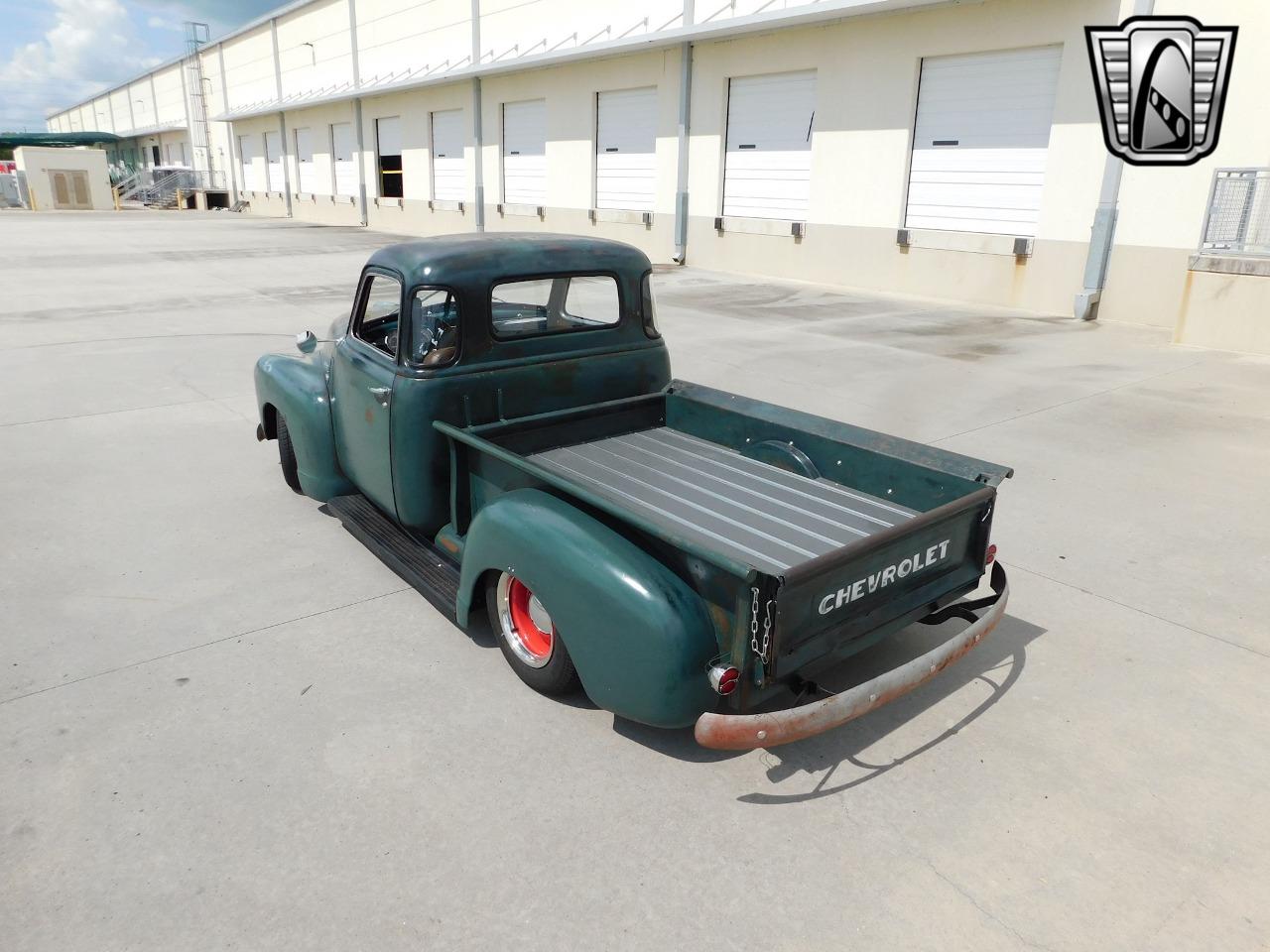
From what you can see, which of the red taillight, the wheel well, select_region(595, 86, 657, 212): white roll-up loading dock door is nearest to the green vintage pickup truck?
the red taillight

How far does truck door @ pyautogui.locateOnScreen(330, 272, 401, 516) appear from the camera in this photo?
160 inches

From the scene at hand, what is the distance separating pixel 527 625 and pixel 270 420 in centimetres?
303

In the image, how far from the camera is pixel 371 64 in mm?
30000

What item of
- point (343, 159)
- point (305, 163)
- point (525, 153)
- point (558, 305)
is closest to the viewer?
point (558, 305)

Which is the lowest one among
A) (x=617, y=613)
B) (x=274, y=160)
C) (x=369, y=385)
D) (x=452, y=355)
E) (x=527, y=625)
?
(x=527, y=625)

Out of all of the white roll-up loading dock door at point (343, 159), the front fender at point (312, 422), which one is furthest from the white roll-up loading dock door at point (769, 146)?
the white roll-up loading dock door at point (343, 159)

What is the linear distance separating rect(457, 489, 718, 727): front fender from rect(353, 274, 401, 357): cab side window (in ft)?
4.98

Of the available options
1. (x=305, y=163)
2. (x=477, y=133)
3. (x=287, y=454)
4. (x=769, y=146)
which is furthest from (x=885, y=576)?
(x=305, y=163)

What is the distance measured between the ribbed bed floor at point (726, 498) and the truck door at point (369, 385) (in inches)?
29.9

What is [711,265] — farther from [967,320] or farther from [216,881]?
[216,881]

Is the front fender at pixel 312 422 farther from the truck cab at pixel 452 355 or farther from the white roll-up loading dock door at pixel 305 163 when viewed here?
the white roll-up loading dock door at pixel 305 163

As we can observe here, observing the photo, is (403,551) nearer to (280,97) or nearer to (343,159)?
(343,159)

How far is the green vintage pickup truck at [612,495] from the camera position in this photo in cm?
277

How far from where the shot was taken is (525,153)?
75.9 feet
